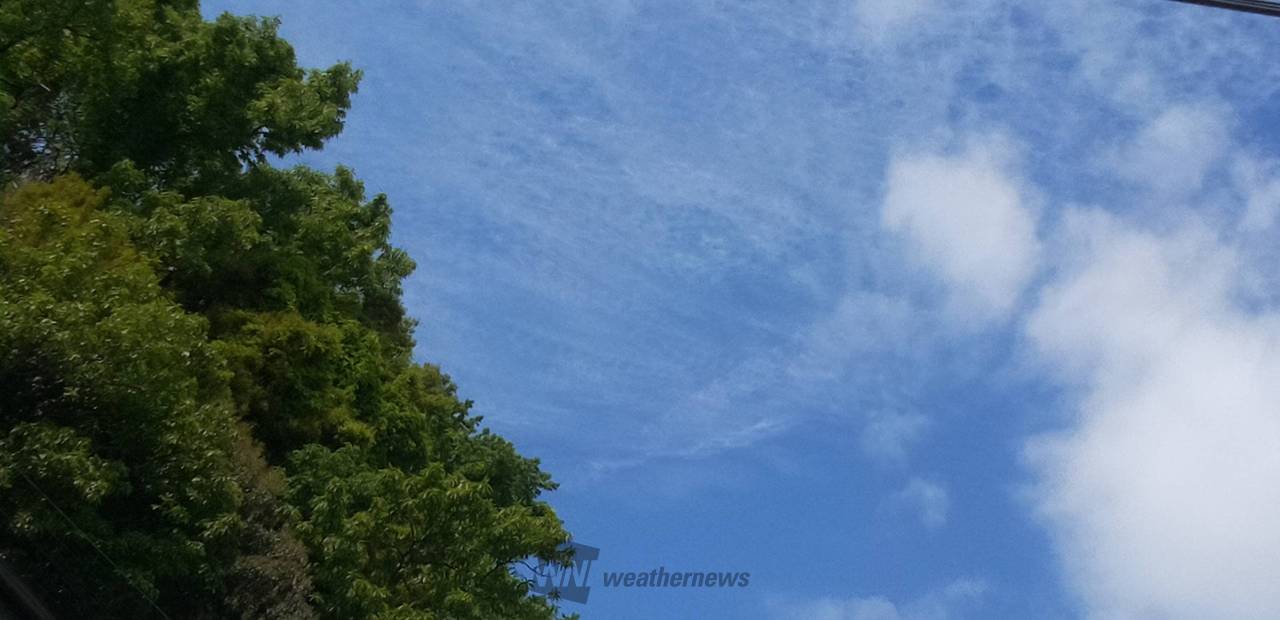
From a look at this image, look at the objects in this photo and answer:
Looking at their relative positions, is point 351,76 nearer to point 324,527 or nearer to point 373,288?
point 373,288

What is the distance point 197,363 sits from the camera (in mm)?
17891

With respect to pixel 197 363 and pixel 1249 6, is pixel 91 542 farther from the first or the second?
pixel 1249 6

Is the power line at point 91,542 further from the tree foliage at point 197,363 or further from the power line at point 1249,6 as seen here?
the power line at point 1249,6

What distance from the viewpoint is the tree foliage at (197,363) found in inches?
626

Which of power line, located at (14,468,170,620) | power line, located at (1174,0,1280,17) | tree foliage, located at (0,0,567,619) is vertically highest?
tree foliage, located at (0,0,567,619)

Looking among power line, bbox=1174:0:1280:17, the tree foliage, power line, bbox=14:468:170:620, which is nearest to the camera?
power line, bbox=1174:0:1280:17

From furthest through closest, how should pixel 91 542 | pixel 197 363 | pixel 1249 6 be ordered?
pixel 197 363, pixel 91 542, pixel 1249 6

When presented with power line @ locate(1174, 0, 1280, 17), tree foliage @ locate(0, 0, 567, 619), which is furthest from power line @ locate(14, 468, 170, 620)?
power line @ locate(1174, 0, 1280, 17)

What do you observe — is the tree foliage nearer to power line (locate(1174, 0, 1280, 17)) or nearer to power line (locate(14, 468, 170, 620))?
power line (locate(14, 468, 170, 620))

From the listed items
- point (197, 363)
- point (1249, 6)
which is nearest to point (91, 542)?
point (197, 363)

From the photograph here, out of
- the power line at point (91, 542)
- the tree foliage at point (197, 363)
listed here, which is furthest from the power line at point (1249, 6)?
the power line at point (91, 542)

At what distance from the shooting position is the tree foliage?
15.9m

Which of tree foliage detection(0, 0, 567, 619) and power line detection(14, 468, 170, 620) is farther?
tree foliage detection(0, 0, 567, 619)

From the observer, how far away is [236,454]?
18.8 metres
